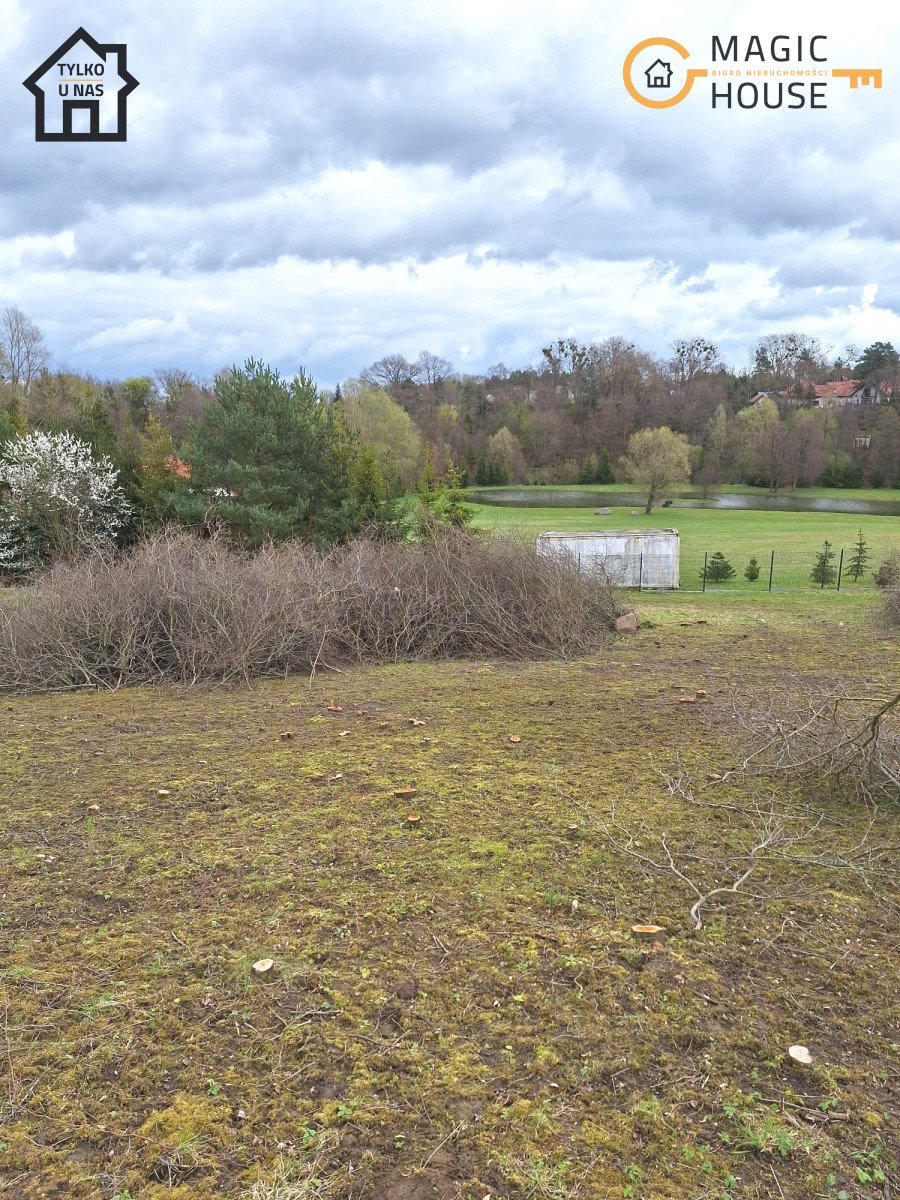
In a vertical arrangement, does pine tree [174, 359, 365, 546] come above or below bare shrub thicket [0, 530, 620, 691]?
above

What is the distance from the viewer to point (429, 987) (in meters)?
3.20

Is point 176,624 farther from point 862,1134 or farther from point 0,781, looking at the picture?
point 862,1134

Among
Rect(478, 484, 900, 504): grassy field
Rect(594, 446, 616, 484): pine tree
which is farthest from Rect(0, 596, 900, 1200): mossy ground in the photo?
Rect(594, 446, 616, 484): pine tree

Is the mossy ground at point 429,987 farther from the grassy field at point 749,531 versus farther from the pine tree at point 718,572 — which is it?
the pine tree at point 718,572

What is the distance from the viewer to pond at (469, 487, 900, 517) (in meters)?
54.4

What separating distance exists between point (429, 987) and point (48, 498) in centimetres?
2190

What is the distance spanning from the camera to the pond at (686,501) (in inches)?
2141

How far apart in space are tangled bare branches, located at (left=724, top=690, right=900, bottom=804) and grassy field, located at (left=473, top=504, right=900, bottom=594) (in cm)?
944

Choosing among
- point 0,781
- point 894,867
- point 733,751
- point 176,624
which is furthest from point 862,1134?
point 176,624

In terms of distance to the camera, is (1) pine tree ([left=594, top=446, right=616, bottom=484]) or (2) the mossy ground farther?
(1) pine tree ([left=594, top=446, right=616, bottom=484])

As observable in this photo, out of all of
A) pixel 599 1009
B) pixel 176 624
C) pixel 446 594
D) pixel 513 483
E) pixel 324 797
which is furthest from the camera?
pixel 513 483

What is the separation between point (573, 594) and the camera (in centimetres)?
1092

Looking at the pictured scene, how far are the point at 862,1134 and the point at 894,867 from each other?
199cm

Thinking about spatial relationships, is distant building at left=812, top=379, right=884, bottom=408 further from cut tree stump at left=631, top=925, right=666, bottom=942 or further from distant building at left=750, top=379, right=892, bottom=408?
cut tree stump at left=631, top=925, right=666, bottom=942
